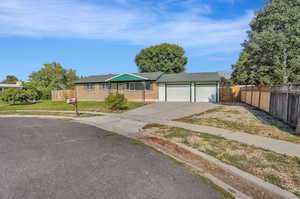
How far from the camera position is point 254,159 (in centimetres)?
397

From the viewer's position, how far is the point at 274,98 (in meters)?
9.46

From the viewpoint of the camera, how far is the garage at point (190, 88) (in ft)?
63.2

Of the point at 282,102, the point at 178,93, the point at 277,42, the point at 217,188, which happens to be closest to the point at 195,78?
the point at 178,93

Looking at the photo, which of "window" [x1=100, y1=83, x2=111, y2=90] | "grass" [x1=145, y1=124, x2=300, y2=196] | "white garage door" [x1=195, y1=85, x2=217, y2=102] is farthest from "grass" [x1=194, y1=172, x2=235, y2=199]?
"window" [x1=100, y1=83, x2=111, y2=90]

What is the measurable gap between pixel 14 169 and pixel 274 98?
11367 millimetres

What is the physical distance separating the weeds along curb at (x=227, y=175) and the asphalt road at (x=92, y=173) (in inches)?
17.3

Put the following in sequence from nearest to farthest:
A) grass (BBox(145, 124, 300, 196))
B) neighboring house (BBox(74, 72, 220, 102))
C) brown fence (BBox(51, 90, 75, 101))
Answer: grass (BBox(145, 124, 300, 196)) < neighboring house (BBox(74, 72, 220, 102)) < brown fence (BBox(51, 90, 75, 101))

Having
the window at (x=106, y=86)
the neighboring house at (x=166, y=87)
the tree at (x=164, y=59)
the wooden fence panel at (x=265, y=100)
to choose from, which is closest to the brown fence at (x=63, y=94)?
the neighboring house at (x=166, y=87)

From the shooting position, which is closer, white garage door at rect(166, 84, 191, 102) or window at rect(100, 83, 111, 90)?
white garage door at rect(166, 84, 191, 102)

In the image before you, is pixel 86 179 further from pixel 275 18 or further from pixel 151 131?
pixel 275 18

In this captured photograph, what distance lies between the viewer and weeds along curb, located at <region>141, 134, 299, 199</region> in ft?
9.11

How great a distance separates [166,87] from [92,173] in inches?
705

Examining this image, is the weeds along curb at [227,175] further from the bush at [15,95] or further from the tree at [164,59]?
the tree at [164,59]

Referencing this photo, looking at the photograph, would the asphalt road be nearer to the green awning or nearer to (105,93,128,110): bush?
(105,93,128,110): bush
